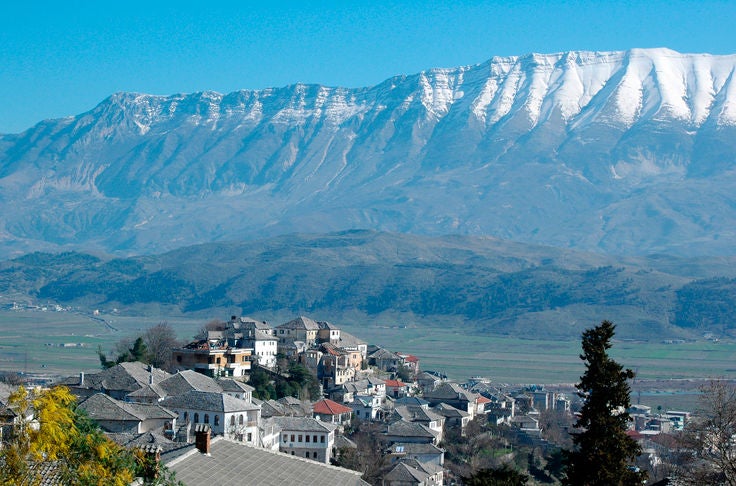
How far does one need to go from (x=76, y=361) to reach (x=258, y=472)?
128388 millimetres

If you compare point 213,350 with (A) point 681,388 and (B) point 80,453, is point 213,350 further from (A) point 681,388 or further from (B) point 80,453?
(A) point 681,388

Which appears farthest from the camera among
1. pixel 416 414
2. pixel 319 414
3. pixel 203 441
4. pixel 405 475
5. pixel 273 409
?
pixel 416 414

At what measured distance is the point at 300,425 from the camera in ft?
200

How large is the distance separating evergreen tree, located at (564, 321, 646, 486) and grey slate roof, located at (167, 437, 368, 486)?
5.40 metres

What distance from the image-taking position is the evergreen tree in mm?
24359

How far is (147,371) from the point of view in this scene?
63656 mm

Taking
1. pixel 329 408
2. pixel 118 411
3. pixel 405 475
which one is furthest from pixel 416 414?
pixel 118 411

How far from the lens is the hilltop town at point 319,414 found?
47844mm

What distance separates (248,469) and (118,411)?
83.8ft

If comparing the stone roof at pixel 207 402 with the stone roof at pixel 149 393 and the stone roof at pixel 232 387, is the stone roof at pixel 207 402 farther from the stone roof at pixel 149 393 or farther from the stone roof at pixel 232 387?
the stone roof at pixel 232 387

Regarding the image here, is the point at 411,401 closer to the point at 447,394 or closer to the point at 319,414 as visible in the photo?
the point at 447,394

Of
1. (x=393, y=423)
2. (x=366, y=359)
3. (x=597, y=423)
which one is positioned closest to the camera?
(x=597, y=423)

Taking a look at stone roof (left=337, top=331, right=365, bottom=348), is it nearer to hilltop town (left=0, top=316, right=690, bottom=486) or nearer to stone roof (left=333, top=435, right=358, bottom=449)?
hilltop town (left=0, top=316, right=690, bottom=486)

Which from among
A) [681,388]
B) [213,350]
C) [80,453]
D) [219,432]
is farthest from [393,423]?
[681,388]
